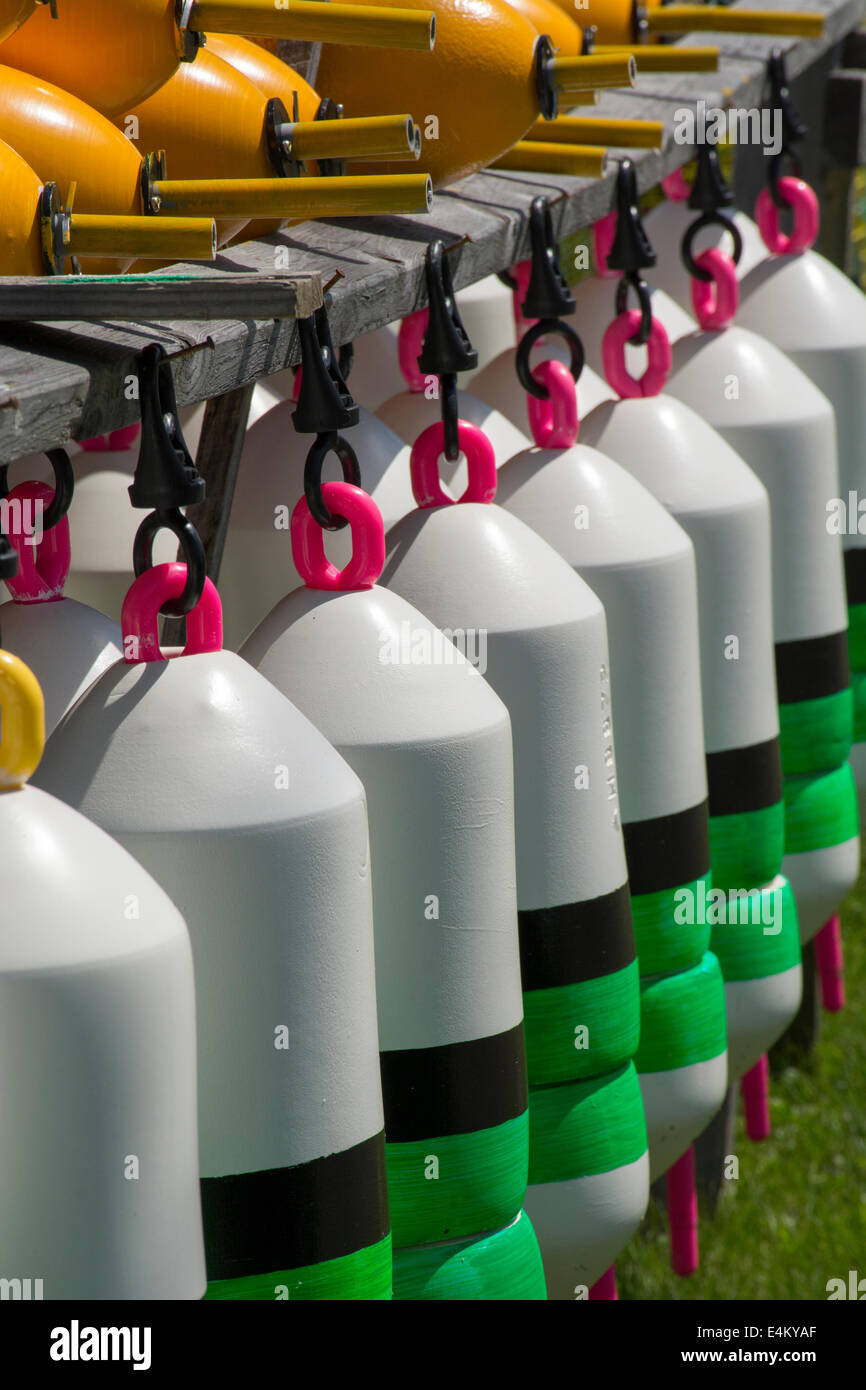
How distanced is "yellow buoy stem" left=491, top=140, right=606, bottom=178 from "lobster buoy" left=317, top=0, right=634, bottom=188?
6.7 inches

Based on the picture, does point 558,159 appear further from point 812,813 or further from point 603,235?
point 812,813

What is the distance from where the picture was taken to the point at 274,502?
117 cm

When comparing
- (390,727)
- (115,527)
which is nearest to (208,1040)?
(390,727)

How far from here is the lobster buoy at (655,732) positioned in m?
1.25

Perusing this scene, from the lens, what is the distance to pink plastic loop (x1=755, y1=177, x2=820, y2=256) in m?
1.82

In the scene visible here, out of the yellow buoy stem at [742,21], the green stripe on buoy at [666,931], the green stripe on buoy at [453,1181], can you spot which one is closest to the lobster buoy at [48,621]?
the green stripe on buoy at [453,1181]

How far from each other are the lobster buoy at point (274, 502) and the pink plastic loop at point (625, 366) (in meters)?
0.26

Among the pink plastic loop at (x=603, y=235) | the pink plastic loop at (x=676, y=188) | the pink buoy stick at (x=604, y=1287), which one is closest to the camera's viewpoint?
the pink buoy stick at (x=604, y=1287)

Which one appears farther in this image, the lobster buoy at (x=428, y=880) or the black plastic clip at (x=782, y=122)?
the black plastic clip at (x=782, y=122)

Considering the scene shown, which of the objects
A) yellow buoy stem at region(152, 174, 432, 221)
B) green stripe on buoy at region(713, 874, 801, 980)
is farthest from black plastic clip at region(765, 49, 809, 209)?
yellow buoy stem at region(152, 174, 432, 221)

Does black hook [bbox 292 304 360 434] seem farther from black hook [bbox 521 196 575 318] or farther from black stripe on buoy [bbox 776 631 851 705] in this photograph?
black stripe on buoy [bbox 776 631 851 705]

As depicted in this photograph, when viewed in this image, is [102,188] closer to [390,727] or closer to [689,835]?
[390,727]

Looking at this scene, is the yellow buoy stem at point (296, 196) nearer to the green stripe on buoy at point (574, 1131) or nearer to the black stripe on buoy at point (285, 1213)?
the black stripe on buoy at point (285, 1213)
